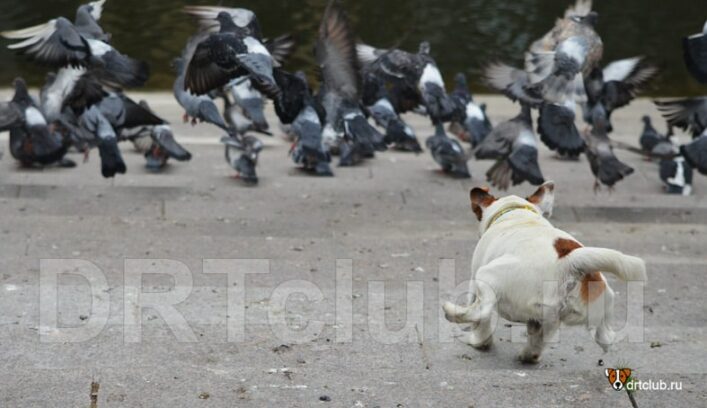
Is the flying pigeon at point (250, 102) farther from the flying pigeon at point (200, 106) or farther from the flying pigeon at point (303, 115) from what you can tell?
the flying pigeon at point (303, 115)

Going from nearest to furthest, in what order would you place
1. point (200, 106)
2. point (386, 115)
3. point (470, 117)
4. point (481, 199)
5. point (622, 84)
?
1. point (481, 199)
2. point (200, 106)
3. point (386, 115)
4. point (622, 84)
5. point (470, 117)

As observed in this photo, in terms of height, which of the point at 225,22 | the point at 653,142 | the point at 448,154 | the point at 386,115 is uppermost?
the point at 225,22

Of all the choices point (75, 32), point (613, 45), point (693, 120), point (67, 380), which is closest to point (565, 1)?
point (613, 45)

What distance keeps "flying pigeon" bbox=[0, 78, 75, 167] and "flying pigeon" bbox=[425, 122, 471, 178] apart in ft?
8.61

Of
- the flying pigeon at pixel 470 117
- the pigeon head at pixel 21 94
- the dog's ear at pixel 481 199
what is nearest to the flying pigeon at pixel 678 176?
the flying pigeon at pixel 470 117

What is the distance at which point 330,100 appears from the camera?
841 cm

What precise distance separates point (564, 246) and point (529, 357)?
569 mm

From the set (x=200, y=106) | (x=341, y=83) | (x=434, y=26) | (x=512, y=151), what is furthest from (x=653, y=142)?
(x=434, y=26)

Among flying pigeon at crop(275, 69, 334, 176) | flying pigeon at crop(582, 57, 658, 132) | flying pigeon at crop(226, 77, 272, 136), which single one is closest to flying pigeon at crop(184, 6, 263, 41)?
flying pigeon at crop(275, 69, 334, 176)

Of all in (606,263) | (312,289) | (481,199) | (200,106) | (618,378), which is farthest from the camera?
(200,106)

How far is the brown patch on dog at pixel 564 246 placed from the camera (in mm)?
4469

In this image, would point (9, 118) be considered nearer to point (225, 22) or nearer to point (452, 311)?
point (225, 22)

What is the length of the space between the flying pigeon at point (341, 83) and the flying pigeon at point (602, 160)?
1407mm

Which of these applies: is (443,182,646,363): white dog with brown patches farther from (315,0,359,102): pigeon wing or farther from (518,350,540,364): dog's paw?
(315,0,359,102): pigeon wing
